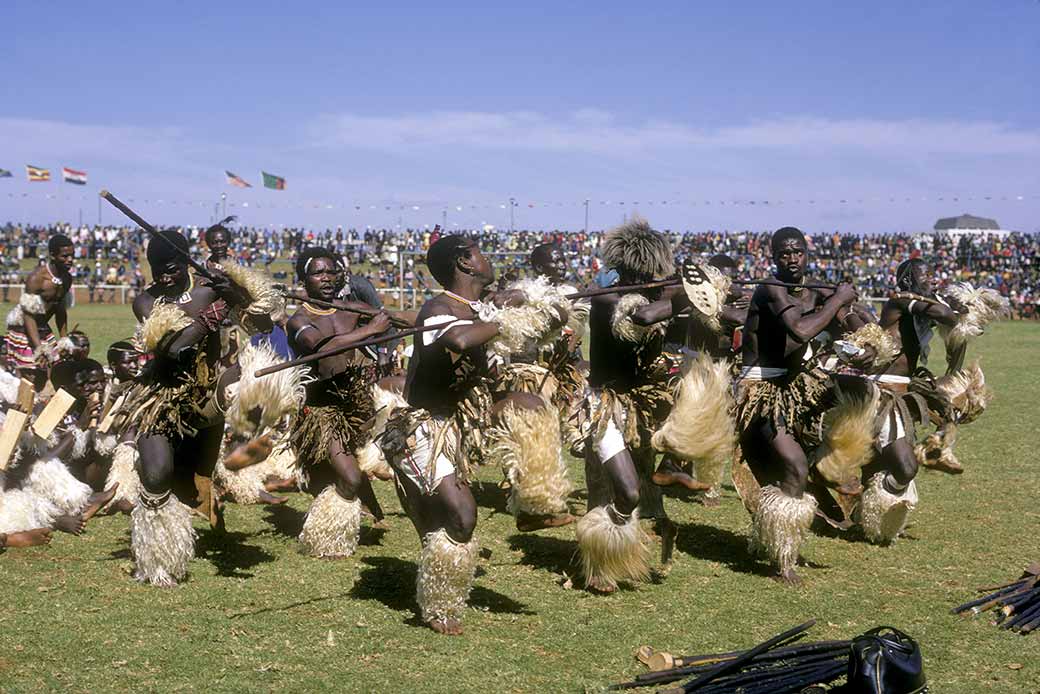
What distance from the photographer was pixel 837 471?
25.1 ft

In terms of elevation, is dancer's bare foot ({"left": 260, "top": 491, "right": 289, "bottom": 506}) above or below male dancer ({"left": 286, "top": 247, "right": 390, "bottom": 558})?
below

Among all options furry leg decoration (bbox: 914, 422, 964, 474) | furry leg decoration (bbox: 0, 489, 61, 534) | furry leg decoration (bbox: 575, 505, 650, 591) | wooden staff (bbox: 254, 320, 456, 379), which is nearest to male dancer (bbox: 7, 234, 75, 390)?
furry leg decoration (bbox: 0, 489, 61, 534)

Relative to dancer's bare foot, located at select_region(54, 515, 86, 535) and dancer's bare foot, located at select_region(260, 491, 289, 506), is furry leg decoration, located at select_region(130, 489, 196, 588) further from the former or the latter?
dancer's bare foot, located at select_region(260, 491, 289, 506)

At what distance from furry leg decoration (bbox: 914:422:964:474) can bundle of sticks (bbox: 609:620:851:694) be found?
218 inches

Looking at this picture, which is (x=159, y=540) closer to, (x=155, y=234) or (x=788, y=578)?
(x=155, y=234)

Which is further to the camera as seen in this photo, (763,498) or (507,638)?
(763,498)

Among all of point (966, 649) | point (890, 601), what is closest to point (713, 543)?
point (890, 601)

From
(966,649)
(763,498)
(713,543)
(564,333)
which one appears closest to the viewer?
(966,649)

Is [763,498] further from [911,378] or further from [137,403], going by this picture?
[137,403]

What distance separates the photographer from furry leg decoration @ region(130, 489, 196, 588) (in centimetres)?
657

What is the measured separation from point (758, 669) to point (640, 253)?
3.02 metres

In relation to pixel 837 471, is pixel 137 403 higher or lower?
higher

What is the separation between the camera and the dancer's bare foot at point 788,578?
6945 mm

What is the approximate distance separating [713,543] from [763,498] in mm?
1234
